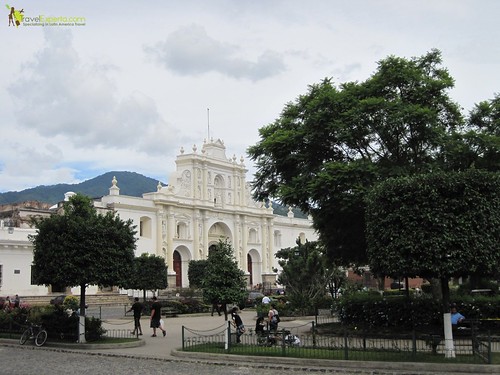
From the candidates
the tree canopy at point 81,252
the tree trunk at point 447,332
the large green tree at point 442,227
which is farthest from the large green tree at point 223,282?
the tree trunk at point 447,332

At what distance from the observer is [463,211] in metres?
15.0

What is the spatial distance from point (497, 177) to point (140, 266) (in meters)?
27.9

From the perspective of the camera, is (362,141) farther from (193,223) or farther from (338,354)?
(193,223)

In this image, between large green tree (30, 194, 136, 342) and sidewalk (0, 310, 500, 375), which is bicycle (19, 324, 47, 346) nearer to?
sidewalk (0, 310, 500, 375)

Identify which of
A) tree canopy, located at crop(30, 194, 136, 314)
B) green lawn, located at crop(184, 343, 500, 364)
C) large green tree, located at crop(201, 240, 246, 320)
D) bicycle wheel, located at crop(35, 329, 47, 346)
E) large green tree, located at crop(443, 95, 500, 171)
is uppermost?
large green tree, located at crop(443, 95, 500, 171)

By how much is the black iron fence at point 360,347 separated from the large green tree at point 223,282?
3.71 ft

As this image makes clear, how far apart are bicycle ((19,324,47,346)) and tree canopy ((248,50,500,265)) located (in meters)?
9.21

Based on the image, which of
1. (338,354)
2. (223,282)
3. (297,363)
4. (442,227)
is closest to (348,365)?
(338,354)

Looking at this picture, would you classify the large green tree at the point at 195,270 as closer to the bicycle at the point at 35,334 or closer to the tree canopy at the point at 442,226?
the bicycle at the point at 35,334

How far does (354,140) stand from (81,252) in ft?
32.8

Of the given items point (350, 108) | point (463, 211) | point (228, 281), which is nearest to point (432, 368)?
point (463, 211)

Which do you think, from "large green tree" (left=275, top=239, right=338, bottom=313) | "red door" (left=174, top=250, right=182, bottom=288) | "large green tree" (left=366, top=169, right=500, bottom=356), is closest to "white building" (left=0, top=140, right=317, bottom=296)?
"red door" (left=174, top=250, right=182, bottom=288)

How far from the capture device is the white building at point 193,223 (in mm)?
43875

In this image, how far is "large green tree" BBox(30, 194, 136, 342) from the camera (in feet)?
65.0
